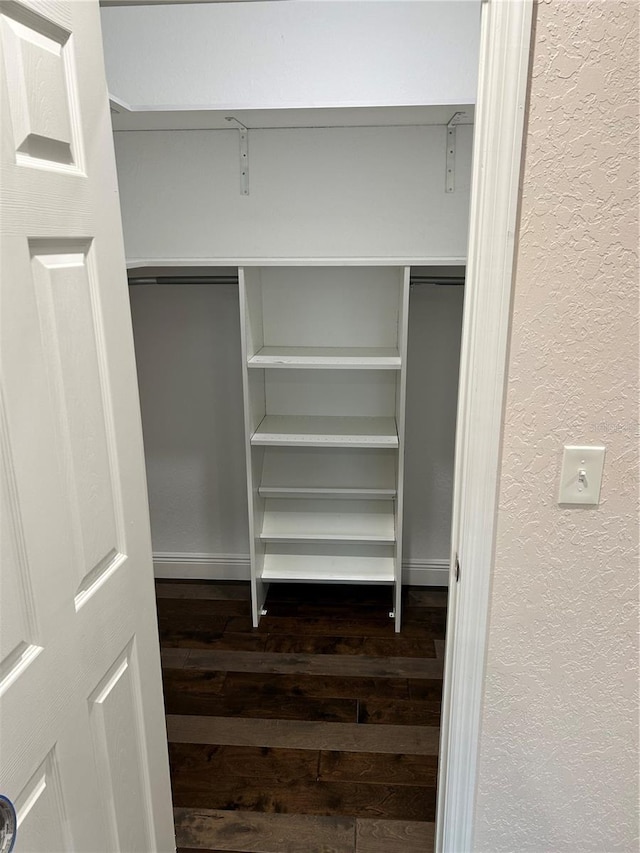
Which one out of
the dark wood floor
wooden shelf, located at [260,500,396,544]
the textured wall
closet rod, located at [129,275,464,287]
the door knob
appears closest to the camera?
the door knob

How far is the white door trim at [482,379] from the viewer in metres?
0.91

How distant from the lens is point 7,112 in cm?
79

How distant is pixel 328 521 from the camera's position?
275 centimetres

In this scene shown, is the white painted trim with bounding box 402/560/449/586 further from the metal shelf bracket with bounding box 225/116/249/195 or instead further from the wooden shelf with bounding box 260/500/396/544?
the metal shelf bracket with bounding box 225/116/249/195

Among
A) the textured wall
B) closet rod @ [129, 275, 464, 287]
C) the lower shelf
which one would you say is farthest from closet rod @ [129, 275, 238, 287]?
the textured wall

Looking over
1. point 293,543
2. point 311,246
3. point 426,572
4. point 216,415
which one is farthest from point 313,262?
point 426,572

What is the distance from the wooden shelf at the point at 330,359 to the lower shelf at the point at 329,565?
0.90m

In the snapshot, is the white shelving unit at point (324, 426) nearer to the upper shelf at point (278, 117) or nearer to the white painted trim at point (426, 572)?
the white painted trim at point (426, 572)

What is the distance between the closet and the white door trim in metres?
1.03

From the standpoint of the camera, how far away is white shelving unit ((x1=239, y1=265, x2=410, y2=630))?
8.13 feet

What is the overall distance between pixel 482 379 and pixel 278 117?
59.9 inches

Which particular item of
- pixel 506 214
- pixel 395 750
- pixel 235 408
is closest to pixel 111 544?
pixel 506 214

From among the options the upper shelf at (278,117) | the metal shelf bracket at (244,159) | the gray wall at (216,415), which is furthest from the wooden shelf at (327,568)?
the upper shelf at (278,117)

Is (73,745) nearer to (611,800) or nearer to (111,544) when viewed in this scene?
(111,544)
